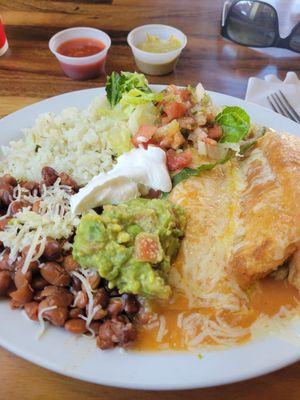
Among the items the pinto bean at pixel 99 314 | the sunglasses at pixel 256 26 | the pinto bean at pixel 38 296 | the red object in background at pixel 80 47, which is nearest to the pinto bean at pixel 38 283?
the pinto bean at pixel 38 296

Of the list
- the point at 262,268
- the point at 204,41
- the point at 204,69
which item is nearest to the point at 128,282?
the point at 262,268

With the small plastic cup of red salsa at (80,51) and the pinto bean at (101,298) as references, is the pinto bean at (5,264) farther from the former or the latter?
the small plastic cup of red salsa at (80,51)

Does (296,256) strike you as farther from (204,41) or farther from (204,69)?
(204,41)

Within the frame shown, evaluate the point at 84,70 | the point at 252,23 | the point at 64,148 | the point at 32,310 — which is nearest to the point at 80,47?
the point at 84,70

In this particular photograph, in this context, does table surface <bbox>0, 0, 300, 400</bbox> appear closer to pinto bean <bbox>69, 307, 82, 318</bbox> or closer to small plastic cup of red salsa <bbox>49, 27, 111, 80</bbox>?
small plastic cup of red salsa <bbox>49, 27, 111, 80</bbox>

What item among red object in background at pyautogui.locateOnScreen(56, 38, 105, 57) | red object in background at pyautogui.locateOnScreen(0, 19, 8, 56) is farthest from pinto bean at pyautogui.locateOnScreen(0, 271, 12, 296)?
red object in background at pyautogui.locateOnScreen(0, 19, 8, 56)
